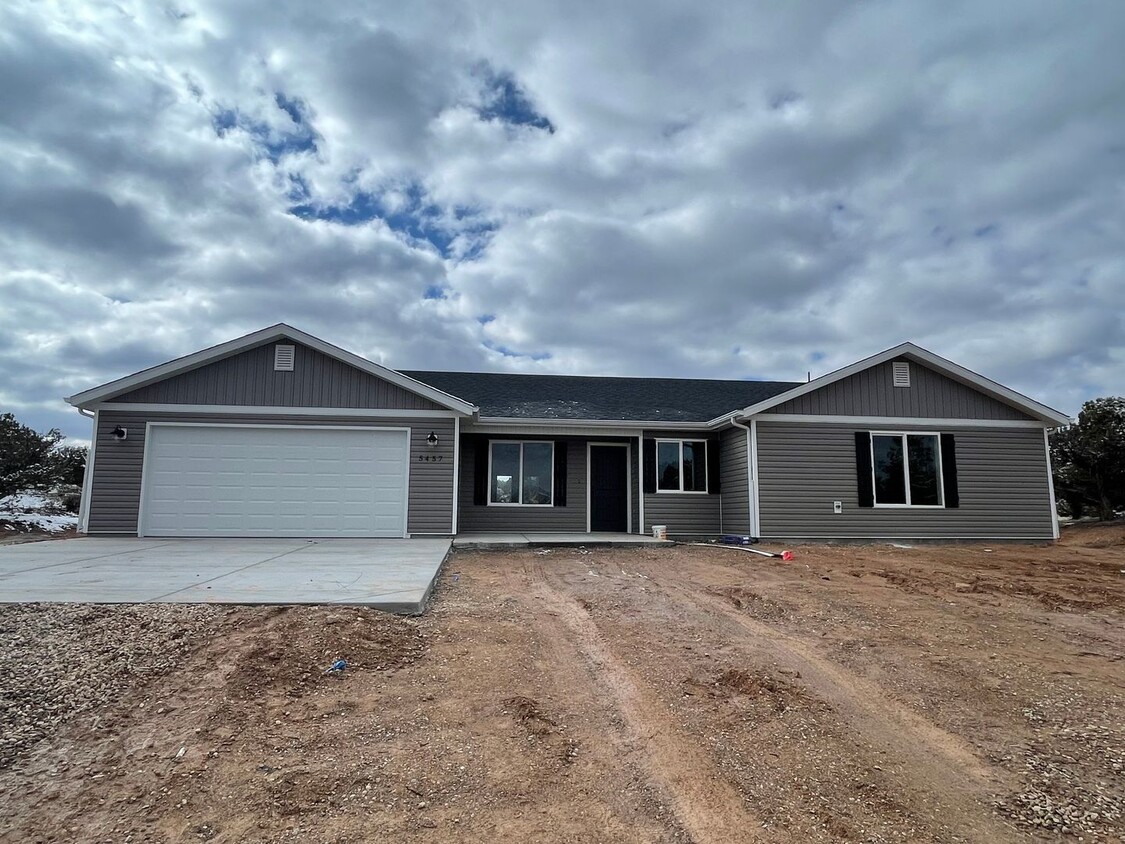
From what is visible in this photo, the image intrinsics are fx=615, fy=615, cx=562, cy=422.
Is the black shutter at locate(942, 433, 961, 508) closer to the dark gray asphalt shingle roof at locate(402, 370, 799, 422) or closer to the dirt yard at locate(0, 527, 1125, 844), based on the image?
the dark gray asphalt shingle roof at locate(402, 370, 799, 422)

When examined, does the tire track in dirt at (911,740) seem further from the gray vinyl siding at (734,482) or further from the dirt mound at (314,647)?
the gray vinyl siding at (734,482)

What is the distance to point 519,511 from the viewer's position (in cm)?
1281

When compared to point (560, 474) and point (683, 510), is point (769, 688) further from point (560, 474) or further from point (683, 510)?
point (560, 474)

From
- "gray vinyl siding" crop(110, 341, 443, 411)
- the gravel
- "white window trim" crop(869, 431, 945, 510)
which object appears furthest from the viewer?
"white window trim" crop(869, 431, 945, 510)

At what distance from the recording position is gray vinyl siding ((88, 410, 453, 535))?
35.1 ft

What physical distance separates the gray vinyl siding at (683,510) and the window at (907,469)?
3152mm

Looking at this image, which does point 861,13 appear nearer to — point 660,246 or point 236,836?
point 660,246

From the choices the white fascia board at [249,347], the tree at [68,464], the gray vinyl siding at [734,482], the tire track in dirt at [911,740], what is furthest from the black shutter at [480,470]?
the tree at [68,464]

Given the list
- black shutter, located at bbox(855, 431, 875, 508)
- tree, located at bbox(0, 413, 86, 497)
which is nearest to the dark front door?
black shutter, located at bbox(855, 431, 875, 508)

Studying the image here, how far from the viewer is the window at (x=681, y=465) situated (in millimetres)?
12875

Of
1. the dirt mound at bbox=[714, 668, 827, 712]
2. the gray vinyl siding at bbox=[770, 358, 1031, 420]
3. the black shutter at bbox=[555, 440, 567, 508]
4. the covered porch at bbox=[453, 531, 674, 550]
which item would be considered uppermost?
the gray vinyl siding at bbox=[770, 358, 1031, 420]

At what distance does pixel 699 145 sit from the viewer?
35.3 feet

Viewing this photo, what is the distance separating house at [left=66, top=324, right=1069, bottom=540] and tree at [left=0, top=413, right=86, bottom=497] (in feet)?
13.1

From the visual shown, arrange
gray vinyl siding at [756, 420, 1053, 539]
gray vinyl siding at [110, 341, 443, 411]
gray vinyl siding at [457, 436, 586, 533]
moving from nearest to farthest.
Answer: gray vinyl siding at [110, 341, 443, 411] → gray vinyl siding at [756, 420, 1053, 539] → gray vinyl siding at [457, 436, 586, 533]
